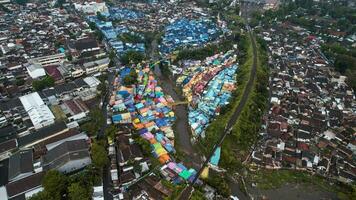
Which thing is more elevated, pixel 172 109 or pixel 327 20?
pixel 327 20

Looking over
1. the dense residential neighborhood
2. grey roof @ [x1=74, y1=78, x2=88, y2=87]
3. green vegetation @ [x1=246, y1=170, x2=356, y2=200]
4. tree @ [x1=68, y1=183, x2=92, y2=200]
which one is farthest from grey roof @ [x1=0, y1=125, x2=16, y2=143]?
green vegetation @ [x1=246, y1=170, x2=356, y2=200]

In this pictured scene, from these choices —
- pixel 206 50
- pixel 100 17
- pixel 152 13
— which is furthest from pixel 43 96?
pixel 152 13

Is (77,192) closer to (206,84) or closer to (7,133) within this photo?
(7,133)

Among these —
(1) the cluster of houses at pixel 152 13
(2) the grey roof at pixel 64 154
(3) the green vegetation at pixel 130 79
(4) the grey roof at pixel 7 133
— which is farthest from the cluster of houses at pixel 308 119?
(1) the cluster of houses at pixel 152 13

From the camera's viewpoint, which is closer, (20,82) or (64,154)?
(64,154)

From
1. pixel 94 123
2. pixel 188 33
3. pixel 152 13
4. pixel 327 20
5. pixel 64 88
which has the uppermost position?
pixel 327 20

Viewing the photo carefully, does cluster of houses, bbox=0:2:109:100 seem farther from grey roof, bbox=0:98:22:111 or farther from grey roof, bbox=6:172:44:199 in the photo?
grey roof, bbox=6:172:44:199

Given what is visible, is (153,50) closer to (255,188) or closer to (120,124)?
(120,124)
